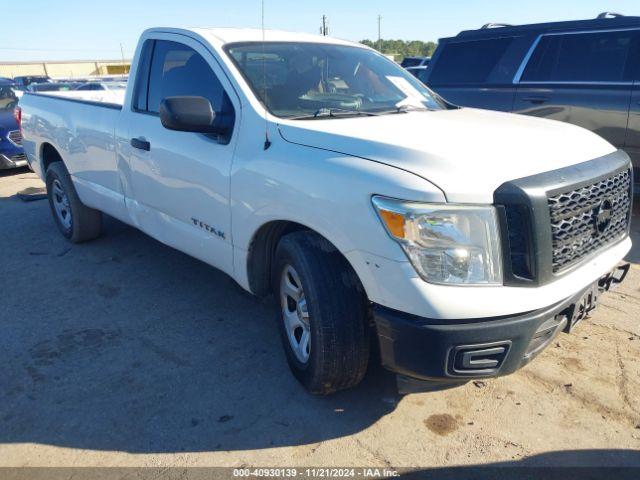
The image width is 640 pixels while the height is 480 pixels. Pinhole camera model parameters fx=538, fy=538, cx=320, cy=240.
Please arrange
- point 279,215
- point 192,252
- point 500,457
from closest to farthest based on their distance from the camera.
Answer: point 500,457 < point 279,215 < point 192,252

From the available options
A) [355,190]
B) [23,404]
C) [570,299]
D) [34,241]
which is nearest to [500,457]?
[570,299]

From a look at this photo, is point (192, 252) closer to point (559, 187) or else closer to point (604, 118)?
point (559, 187)

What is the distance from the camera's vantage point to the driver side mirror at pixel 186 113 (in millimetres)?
2889

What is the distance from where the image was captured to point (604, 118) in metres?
5.60

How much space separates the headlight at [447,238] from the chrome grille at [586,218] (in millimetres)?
345

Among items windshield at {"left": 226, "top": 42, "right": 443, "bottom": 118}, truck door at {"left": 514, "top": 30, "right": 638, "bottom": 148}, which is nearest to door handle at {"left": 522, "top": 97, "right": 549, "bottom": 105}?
truck door at {"left": 514, "top": 30, "right": 638, "bottom": 148}

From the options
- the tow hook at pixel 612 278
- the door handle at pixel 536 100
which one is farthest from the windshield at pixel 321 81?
the door handle at pixel 536 100

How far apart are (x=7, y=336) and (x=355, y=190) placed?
2.77 m

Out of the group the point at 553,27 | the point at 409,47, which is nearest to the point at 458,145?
the point at 553,27

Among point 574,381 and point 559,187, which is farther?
point 574,381

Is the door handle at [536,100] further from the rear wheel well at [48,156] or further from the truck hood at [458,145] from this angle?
the rear wheel well at [48,156]

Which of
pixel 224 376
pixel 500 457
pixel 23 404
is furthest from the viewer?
pixel 224 376

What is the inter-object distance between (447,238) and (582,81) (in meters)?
4.60

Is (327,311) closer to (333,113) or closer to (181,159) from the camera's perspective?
(333,113)
